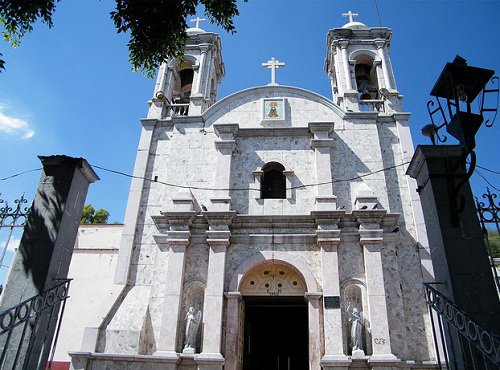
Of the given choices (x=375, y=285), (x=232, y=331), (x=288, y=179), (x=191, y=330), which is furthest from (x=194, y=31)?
(x=375, y=285)

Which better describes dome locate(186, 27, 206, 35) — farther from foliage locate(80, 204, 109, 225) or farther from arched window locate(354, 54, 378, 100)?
foliage locate(80, 204, 109, 225)

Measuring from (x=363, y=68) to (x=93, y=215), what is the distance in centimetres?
2291

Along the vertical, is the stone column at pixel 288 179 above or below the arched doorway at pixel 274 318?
above

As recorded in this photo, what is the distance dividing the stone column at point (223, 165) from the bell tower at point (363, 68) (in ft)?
14.8

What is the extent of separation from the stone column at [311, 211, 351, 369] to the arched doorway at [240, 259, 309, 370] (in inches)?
36.0

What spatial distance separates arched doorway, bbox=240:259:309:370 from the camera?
11.5 meters

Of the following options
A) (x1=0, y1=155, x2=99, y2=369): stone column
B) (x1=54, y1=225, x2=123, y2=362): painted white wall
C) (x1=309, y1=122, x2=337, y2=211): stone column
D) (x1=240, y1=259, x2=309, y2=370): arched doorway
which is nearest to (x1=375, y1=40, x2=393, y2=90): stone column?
(x1=309, y1=122, x2=337, y2=211): stone column

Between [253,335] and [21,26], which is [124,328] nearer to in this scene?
[253,335]

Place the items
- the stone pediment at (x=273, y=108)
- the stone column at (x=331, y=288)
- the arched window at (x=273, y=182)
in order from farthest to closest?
the stone pediment at (x=273, y=108) → the arched window at (x=273, y=182) → the stone column at (x=331, y=288)

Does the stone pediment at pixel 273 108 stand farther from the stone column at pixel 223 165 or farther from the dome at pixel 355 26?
the dome at pixel 355 26

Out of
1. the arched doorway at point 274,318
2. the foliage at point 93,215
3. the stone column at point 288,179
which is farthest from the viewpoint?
the foliage at point 93,215

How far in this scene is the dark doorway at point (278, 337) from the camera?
42.9ft

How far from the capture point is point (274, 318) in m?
13.7

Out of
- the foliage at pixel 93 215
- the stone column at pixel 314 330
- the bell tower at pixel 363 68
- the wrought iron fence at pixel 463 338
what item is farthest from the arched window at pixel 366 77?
the foliage at pixel 93 215
